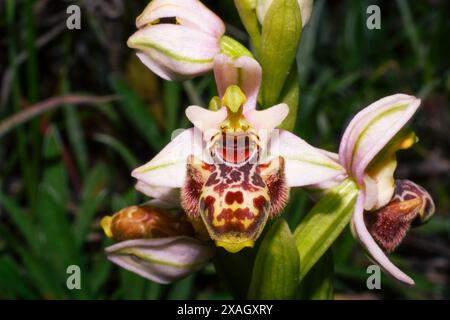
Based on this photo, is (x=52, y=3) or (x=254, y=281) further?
(x=52, y=3)

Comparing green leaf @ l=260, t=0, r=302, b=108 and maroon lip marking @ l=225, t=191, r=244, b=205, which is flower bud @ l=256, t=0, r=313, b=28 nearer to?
green leaf @ l=260, t=0, r=302, b=108

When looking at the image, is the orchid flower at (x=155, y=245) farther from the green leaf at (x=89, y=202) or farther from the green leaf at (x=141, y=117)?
the green leaf at (x=141, y=117)

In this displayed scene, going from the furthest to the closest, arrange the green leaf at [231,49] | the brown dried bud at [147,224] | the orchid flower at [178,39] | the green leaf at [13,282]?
the green leaf at [13,282] < the brown dried bud at [147,224] < the green leaf at [231,49] < the orchid flower at [178,39]

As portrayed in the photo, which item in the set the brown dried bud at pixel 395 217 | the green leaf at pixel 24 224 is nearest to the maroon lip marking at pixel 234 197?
the brown dried bud at pixel 395 217

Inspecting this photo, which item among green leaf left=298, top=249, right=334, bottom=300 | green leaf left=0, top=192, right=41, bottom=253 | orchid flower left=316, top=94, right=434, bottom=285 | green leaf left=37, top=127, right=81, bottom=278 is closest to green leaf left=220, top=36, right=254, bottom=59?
orchid flower left=316, top=94, right=434, bottom=285

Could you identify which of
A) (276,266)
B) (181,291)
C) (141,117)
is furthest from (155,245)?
(141,117)

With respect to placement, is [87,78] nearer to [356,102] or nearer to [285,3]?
[356,102]

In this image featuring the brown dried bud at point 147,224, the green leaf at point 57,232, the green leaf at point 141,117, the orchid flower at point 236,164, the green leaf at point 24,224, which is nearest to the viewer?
the orchid flower at point 236,164

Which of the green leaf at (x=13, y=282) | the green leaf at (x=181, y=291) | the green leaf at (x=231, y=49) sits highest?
the green leaf at (x=231, y=49)
